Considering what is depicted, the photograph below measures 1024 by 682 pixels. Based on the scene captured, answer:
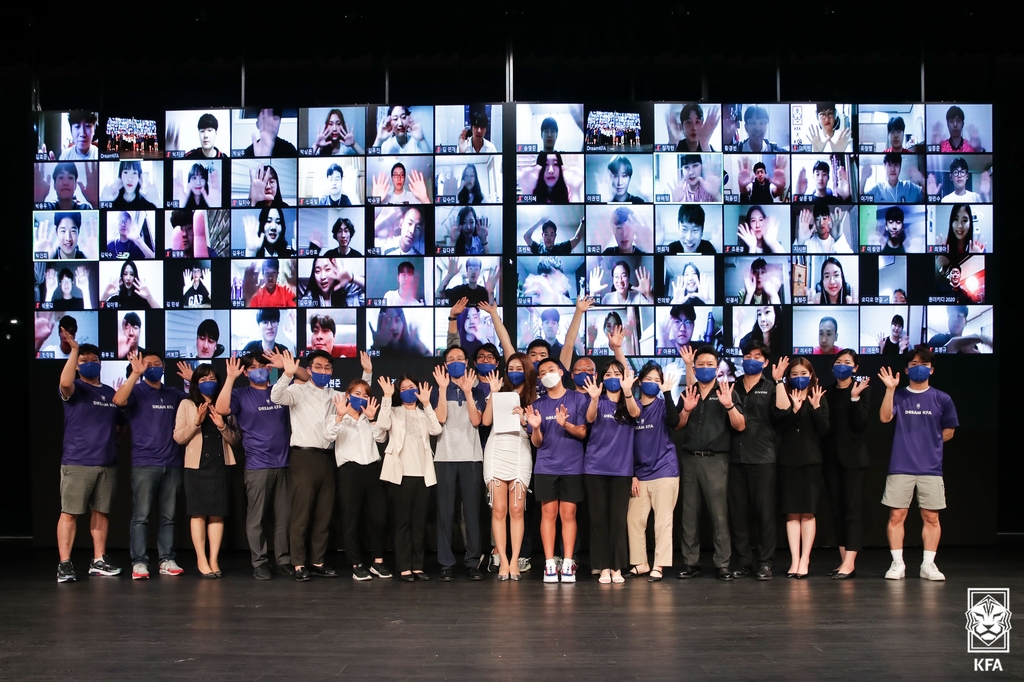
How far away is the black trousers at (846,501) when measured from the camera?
7129 mm

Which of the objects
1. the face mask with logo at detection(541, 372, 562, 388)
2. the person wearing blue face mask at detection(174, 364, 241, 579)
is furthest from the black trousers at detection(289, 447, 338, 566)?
the face mask with logo at detection(541, 372, 562, 388)

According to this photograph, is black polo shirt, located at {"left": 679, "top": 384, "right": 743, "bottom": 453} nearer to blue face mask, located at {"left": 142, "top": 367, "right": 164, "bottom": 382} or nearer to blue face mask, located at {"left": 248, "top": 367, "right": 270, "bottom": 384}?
blue face mask, located at {"left": 248, "top": 367, "right": 270, "bottom": 384}

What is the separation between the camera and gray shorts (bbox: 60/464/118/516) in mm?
7289

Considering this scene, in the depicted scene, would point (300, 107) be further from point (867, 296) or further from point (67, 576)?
point (867, 296)

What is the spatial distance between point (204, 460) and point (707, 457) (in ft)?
11.8

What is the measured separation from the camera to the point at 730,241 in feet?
27.1

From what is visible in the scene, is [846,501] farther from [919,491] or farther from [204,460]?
[204,460]

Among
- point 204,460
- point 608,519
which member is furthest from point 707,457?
point 204,460

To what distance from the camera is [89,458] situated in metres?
7.34

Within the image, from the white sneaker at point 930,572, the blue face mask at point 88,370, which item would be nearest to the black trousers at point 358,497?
the blue face mask at point 88,370

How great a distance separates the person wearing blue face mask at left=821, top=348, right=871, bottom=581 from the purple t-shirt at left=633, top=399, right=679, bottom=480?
1135 millimetres

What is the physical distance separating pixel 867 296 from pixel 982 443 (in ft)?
5.16

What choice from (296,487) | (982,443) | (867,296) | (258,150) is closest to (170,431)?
(296,487)

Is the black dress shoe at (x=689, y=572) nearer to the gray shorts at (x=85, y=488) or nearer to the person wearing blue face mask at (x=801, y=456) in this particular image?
the person wearing blue face mask at (x=801, y=456)
